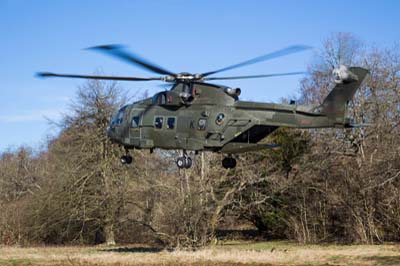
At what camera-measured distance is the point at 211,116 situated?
63.3 feet

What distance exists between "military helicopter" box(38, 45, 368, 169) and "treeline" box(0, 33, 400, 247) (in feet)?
39.3

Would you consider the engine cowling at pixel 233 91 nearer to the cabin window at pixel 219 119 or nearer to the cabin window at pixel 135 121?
the cabin window at pixel 219 119

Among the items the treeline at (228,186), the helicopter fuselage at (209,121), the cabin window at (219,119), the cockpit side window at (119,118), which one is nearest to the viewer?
the helicopter fuselage at (209,121)

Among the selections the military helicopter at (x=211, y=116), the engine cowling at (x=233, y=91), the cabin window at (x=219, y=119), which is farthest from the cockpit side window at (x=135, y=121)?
the engine cowling at (x=233, y=91)

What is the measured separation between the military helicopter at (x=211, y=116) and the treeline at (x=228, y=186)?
1198 cm

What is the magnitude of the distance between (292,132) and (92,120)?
12.9 metres

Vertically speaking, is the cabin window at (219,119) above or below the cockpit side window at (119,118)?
below

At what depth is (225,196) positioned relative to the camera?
3303 cm

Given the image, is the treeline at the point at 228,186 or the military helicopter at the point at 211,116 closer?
the military helicopter at the point at 211,116

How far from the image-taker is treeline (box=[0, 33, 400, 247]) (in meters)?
33.4

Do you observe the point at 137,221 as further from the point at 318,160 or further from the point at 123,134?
the point at 123,134

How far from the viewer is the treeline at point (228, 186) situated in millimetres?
33406

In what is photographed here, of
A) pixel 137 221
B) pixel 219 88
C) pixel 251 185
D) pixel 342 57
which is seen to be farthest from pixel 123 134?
pixel 342 57

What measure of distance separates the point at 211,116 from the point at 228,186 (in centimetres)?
1758
